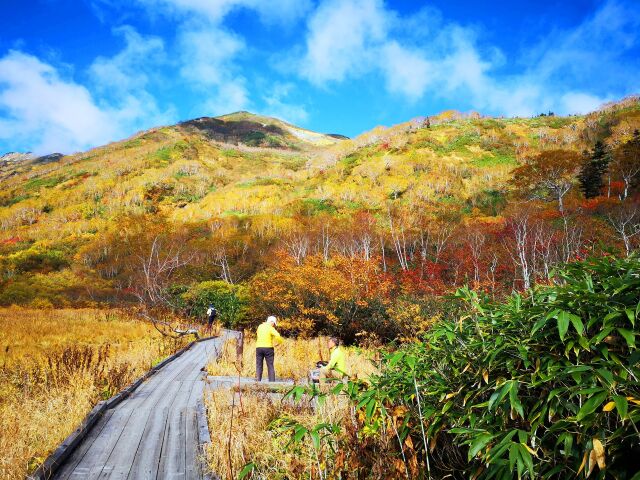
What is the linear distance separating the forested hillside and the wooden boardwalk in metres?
3.95

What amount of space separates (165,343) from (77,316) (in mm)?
10150

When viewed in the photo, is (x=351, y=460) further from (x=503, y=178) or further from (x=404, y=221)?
(x=503, y=178)

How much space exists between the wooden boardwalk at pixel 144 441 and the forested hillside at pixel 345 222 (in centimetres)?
395

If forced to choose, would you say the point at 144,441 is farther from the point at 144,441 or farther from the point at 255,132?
the point at 255,132

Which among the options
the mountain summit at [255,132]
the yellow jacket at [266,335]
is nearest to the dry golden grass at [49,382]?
the yellow jacket at [266,335]

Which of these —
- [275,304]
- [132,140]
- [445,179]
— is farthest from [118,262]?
[132,140]

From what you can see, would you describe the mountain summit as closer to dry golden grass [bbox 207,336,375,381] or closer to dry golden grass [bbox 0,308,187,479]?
dry golden grass [bbox 0,308,187,479]

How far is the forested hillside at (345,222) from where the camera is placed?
1938cm

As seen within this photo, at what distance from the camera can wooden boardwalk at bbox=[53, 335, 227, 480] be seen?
4.16 meters

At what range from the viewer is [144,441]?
4.96 meters

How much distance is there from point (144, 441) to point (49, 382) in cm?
411

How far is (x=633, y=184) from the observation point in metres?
36.8

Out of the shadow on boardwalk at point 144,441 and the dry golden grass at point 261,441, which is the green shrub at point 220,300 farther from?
the dry golden grass at point 261,441

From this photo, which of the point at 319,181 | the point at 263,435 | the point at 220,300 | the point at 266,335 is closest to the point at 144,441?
the point at 263,435
